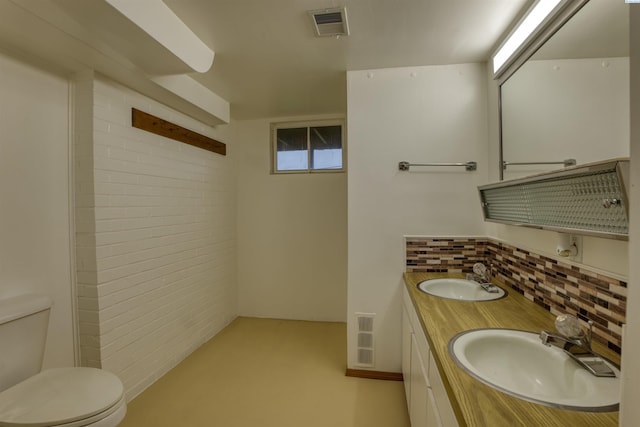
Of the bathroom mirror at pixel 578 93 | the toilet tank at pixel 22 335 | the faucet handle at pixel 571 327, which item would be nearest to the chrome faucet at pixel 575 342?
the faucet handle at pixel 571 327

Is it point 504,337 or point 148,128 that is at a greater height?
point 148,128

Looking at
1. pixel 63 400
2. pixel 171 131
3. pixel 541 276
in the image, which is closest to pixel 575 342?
pixel 541 276

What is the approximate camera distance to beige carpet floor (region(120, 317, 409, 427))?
6.16 feet

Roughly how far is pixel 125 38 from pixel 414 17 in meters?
1.52

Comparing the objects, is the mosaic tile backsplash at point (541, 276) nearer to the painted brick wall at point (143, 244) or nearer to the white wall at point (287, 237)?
the white wall at point (287, 237)

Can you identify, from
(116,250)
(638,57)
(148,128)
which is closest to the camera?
(638,57)

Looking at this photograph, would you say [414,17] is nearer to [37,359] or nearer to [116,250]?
[116,250]

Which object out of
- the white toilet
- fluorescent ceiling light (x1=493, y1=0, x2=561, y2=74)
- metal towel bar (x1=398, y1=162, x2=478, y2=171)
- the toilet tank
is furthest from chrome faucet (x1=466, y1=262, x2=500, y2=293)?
the toilet tank

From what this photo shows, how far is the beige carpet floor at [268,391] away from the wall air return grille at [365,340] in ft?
0.46

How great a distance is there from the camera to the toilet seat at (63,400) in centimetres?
118

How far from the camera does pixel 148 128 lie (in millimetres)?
2184

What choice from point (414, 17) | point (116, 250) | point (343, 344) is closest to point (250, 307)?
point (343, 344)

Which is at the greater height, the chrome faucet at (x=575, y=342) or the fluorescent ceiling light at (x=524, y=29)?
the fluorescent ceiling light at (x=524, y=29)

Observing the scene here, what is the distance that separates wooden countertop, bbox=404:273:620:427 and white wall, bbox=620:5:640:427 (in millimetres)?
396
